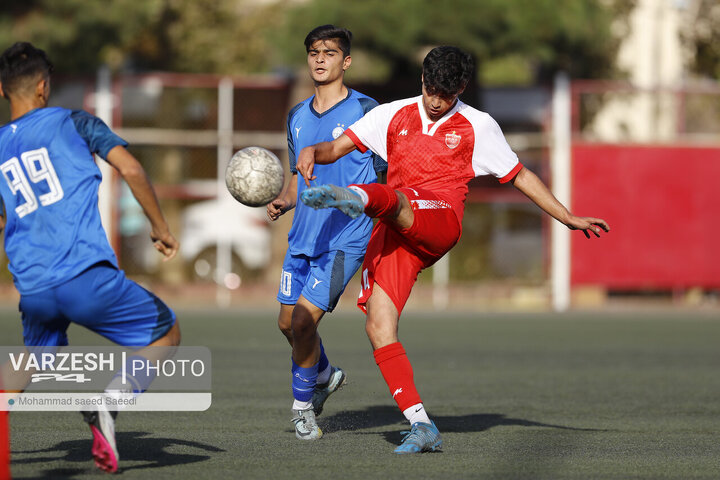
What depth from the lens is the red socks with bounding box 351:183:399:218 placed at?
20.2 feet

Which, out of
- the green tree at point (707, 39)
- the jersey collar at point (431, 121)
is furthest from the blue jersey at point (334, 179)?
the green tree at point (707, 39)

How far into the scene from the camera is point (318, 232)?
7.37 meters

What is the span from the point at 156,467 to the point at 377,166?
2564 mm

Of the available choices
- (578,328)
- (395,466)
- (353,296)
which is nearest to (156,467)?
(395,466)

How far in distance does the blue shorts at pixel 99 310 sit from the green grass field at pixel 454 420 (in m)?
0.70

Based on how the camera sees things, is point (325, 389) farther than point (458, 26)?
No

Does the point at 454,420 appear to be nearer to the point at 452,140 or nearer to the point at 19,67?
the point at 452,140

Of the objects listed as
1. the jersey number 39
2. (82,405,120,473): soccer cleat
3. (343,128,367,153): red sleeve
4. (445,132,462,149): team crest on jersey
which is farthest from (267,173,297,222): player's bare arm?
(82,405,120,473): soccer cleat

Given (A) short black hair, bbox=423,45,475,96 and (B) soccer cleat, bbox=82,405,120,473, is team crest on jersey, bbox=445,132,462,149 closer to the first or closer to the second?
(A) short black hair, bbox=423,45,475,96

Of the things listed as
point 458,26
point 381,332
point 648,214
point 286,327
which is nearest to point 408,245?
point 381,332

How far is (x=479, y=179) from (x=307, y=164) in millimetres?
16496

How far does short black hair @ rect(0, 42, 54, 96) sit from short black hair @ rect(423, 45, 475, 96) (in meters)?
2.14

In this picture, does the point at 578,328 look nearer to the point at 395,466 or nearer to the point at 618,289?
the point at 618,289

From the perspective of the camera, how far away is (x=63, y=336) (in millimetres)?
5730
